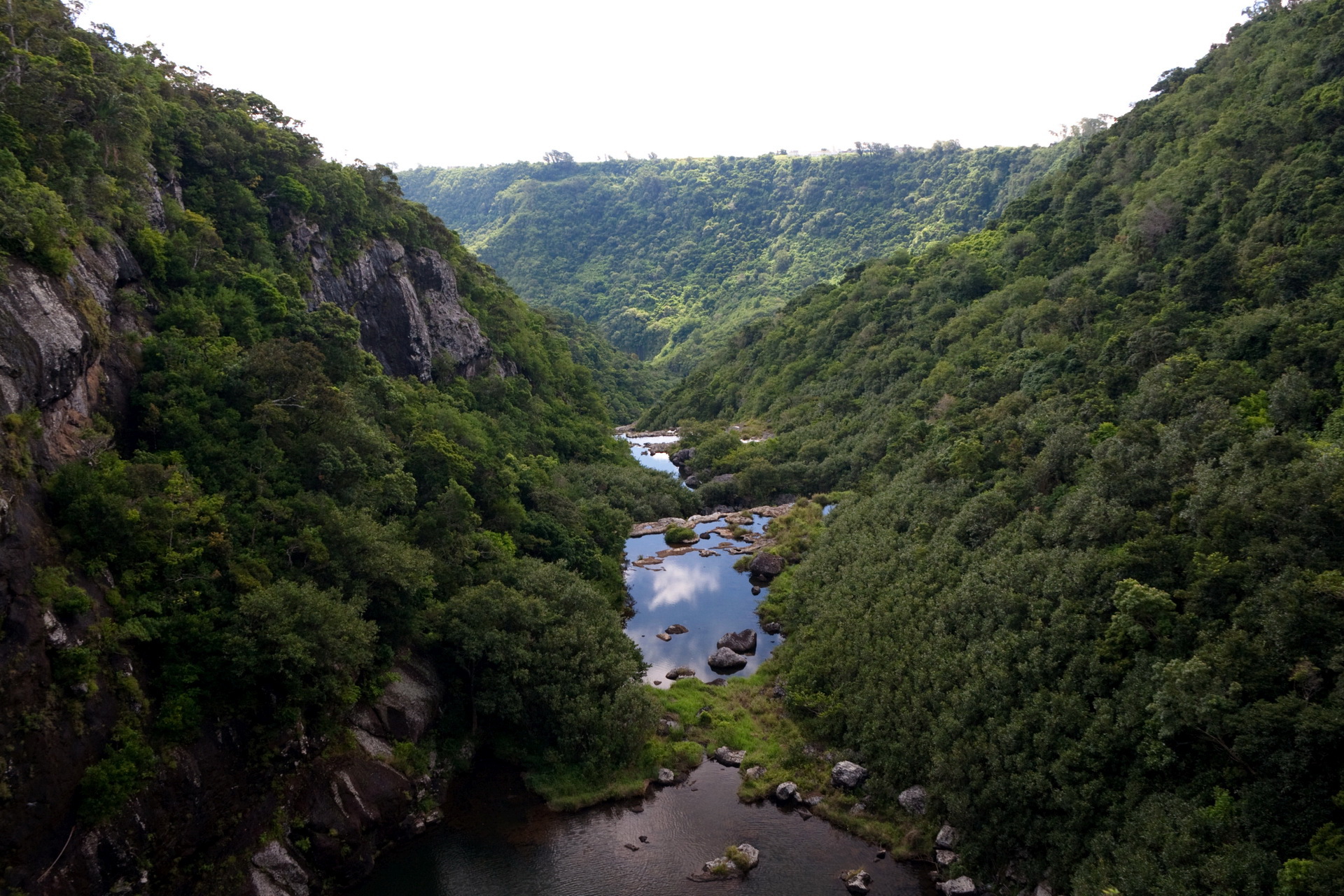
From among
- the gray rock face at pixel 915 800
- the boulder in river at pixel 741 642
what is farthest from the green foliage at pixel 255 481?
the gray rock face at pixel 915 800

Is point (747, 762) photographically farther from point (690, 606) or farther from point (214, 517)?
point (214, 517)

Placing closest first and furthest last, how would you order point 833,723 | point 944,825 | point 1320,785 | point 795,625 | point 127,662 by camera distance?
point 1320,785
point 127,662
point 944,825
point 833,723
point 795,625

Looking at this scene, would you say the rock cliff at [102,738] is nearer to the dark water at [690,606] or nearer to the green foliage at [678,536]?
the dark water at [690,606]

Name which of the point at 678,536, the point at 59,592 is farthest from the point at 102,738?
the point at 678,536

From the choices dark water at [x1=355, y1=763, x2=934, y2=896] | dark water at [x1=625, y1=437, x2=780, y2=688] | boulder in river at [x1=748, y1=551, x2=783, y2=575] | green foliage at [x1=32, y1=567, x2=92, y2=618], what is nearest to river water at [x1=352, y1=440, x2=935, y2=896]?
dark water at [x1=355, y1=763, x2=934, y2=896]

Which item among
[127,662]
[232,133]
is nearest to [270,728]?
[127,662]

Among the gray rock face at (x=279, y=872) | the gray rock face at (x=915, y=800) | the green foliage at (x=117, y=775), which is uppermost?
the green foliage at (x=117, y=775)

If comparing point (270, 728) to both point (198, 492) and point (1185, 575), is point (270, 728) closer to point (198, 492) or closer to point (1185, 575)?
point (198, 492)

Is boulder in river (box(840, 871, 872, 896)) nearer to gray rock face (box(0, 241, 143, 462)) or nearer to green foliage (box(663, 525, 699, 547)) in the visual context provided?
gray rock face (box(0, 241, 143, 462))
